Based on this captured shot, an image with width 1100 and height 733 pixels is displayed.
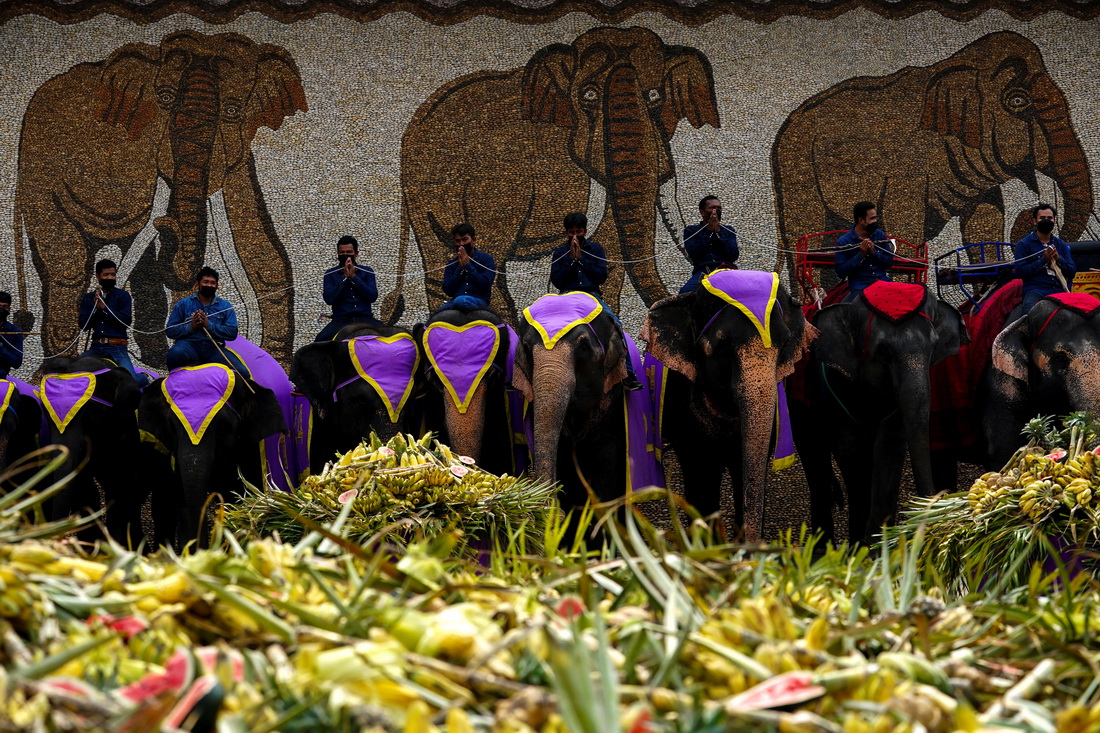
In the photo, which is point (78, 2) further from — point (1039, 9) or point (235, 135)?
point (1039, 9)

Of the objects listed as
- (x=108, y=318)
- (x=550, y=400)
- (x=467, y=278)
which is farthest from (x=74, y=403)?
(x=550, y=400)

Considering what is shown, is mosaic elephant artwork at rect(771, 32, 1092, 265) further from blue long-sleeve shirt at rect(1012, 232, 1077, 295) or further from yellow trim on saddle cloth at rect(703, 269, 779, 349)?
yellow trim on saddle cloth at rect(703, 269, 779, 349)

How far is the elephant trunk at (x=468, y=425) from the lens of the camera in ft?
21.8

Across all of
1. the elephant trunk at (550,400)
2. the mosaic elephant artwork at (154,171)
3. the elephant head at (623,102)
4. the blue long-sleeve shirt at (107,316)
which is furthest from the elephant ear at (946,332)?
the mosaic elephant artwork at (154,171)

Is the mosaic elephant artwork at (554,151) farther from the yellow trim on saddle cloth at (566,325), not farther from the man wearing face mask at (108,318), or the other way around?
the yellow trim on saddle cloth at (566,325)

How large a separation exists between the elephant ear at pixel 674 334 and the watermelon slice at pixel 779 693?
18.3 feet

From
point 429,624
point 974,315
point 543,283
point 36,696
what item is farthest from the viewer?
point 543,283

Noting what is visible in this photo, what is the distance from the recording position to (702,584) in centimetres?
148

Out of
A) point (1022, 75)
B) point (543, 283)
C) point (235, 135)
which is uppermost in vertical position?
point (1022, 75)

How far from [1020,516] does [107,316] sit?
638cm

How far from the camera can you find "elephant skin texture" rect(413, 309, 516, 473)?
6664mm

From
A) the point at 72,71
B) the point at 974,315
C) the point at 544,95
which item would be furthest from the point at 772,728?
the point at 72,71

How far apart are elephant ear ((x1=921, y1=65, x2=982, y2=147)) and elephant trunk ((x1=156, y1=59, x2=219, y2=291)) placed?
5682mm

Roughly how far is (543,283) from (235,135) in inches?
109
